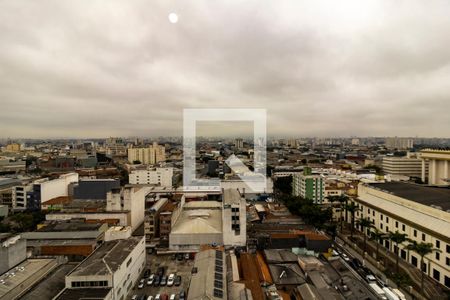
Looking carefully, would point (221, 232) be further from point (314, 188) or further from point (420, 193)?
point (314, 188)

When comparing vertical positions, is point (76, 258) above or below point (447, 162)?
below

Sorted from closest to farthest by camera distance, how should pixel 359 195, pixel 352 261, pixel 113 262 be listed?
pixel 113 262, pixel 352 261, pixel 359 195

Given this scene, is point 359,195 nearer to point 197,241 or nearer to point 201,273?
point 197,241

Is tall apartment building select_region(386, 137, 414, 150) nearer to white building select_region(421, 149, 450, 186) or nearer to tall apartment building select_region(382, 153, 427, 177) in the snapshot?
tall apartment building select_region(382, 153, 427, 177)

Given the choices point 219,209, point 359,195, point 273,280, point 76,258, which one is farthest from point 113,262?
point 359,195

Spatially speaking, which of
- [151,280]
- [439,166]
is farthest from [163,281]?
[439,166]

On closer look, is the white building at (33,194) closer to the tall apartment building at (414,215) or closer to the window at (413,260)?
the tall apartment building at (414,215)
